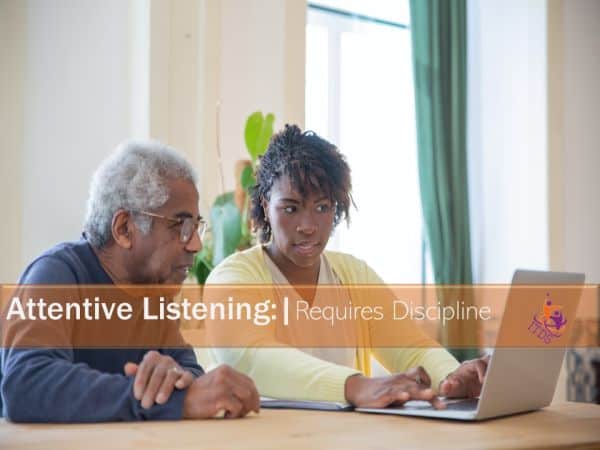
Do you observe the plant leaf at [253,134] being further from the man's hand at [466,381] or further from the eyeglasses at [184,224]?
the man's hand at [466,381]

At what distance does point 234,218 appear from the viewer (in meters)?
3.64

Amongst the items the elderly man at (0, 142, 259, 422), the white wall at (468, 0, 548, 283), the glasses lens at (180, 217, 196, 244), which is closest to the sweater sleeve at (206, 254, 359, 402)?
the elderly man at (0, 142, 259, 422)

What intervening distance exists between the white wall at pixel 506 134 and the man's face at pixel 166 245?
404cm

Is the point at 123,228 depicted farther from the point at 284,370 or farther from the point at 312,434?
the point at 312,434

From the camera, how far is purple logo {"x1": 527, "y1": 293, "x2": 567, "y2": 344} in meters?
1.63

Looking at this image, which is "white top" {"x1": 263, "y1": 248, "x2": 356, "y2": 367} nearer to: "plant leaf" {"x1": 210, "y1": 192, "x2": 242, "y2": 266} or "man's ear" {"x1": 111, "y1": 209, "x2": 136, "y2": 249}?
"man's ear" {"x1": 111, "y1": 209, "x2": 136, "y2": 249}

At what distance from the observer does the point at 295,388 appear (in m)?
1.85

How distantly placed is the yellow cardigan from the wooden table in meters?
0.14

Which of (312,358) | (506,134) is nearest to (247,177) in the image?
(312,358)

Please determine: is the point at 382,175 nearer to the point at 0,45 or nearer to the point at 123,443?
the point at 0,45

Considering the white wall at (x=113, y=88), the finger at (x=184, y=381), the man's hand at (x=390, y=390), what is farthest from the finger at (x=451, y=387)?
the white wall at (x=113, y=88)

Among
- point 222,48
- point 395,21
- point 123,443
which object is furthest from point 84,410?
point 395,21

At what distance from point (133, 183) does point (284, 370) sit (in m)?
0.53

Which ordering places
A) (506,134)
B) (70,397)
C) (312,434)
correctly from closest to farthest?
(312,434) → (70,397) → (506,134)
